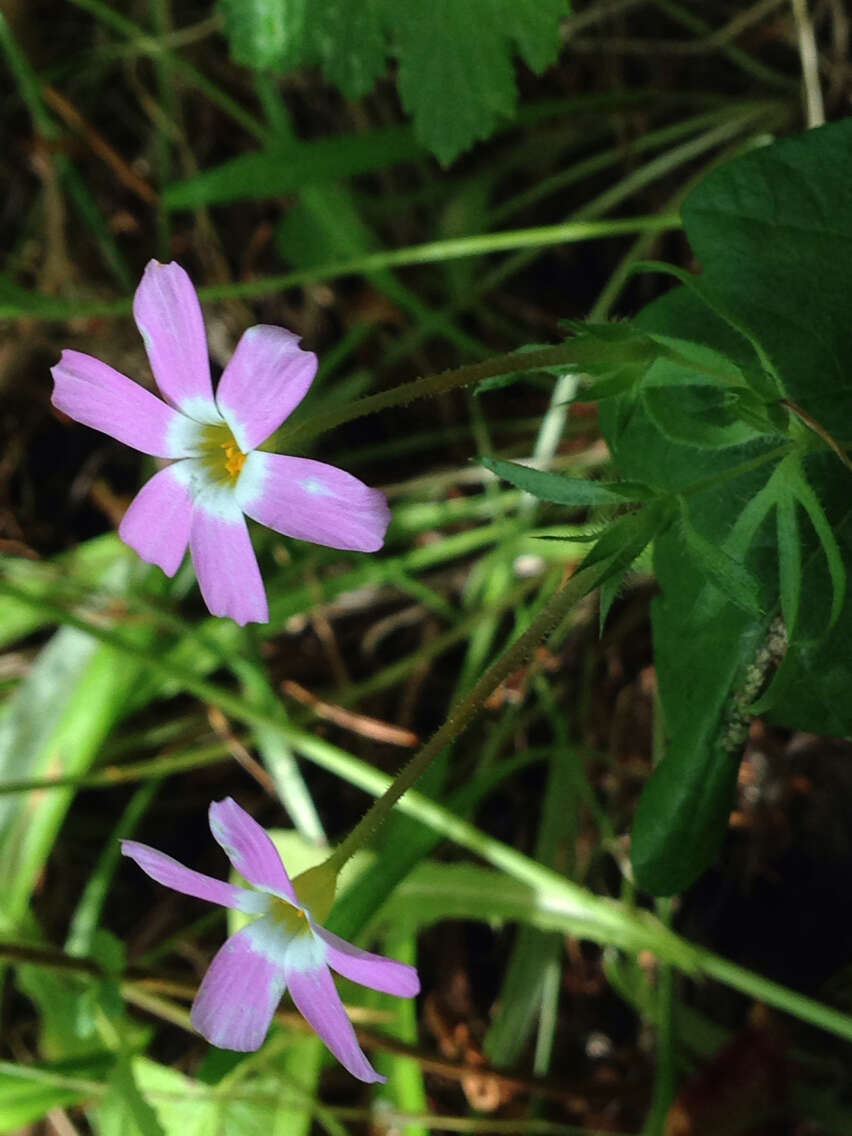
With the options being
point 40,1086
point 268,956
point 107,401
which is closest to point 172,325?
point 107,401

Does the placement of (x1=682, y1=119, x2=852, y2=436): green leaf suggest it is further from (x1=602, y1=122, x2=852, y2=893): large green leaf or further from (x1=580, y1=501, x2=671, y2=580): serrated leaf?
(x1=580, y1=501, x2=671, y2=580): serrated leaf

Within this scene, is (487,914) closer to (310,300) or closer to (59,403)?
(59,403)

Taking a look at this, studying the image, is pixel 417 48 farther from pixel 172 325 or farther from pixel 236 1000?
pixel 236 1000

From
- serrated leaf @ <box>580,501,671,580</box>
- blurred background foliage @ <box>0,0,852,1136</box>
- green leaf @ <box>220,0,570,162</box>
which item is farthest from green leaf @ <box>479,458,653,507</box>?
green leaf @ <box>220,0,570,162</box>

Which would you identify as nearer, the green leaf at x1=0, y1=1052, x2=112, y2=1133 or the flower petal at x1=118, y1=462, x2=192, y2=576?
the flower petal at x1=118, y1=462, x2=192, y2=576

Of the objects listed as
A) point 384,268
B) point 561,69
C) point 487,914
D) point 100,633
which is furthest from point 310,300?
point 487,914

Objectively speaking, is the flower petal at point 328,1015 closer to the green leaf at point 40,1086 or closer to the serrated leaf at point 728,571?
the serrated leaf at point 728,571

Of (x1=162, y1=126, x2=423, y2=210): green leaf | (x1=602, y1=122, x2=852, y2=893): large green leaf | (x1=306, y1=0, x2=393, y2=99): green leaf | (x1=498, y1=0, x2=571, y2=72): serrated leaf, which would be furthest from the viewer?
(x1=162, y1=126, x2=423, y2=210): green leaf
